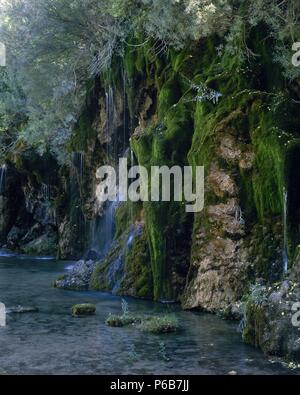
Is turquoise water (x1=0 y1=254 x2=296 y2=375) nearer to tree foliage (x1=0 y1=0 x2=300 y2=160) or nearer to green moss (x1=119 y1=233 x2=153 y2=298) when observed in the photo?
green moss (x1=119 y1=233 x2=153 y2=298)

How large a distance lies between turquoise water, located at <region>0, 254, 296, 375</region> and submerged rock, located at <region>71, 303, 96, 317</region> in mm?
192

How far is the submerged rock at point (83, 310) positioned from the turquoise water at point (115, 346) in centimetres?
19

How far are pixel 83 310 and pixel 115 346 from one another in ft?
12.1

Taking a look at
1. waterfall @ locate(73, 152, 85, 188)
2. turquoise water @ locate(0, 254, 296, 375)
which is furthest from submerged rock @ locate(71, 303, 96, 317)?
waterfall @ locate(73, 152, 85, 188)

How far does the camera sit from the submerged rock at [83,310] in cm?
1554

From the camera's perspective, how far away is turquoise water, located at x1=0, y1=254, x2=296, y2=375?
10477 mm

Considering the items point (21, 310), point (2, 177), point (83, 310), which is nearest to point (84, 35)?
point (21, 310)

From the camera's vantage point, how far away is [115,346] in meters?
12.1

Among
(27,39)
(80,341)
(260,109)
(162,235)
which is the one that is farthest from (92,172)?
(80,341)

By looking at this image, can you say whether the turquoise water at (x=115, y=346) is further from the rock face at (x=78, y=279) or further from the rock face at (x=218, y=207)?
the rock face at (x=78, y=279)

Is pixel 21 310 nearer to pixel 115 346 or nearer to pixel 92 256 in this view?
pixel 115 346

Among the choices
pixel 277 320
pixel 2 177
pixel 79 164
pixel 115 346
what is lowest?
pixel 115 346

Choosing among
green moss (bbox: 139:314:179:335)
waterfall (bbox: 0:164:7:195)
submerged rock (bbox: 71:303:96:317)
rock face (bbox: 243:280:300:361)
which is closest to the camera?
rock face (bbox: 243:280:300:361)
